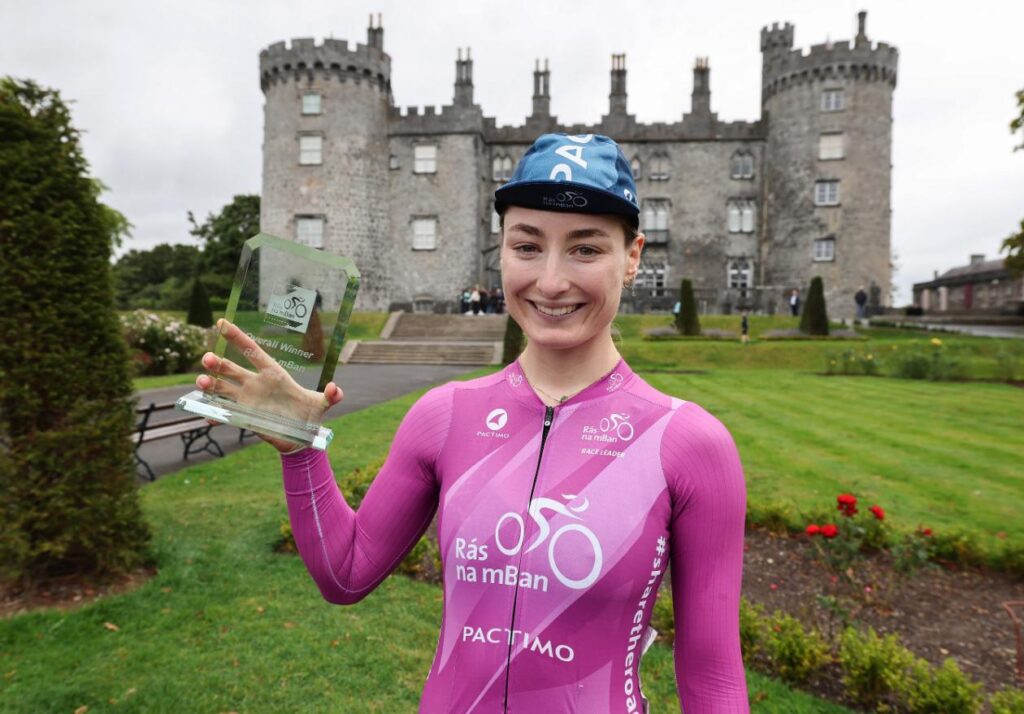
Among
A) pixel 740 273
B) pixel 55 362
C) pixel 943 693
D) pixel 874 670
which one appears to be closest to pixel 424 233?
pixel 740 273

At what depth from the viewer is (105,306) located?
5.04 metres

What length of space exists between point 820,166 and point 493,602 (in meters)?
38.8

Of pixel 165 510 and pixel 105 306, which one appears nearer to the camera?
pixel 105 306

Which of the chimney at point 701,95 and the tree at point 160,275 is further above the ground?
the chimney at point 701,95

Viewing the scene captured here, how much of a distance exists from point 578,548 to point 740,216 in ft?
130

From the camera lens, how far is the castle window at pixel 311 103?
33938mm

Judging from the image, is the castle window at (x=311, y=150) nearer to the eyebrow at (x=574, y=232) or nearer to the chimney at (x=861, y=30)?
the chimney at (x=861, y=30)

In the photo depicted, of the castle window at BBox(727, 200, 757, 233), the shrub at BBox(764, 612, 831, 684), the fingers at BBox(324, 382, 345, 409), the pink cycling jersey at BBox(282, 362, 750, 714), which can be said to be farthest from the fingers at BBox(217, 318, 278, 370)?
the castle window at BBox(727, 200, 757, 233)

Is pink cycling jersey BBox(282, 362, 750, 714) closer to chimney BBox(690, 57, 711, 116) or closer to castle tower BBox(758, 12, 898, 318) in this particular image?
castle tower BBox(758, 12, 898, 318)

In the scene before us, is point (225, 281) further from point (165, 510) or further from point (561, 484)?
point (561, 484)

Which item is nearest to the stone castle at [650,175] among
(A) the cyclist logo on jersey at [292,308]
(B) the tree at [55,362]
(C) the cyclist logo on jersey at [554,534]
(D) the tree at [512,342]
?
(D) the tree at [512,342]

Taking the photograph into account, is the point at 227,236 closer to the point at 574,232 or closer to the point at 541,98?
the point at 541,98

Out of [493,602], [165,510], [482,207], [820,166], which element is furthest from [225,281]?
[493,602]

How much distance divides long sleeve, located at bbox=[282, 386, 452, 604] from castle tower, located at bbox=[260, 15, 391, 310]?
107 feet
